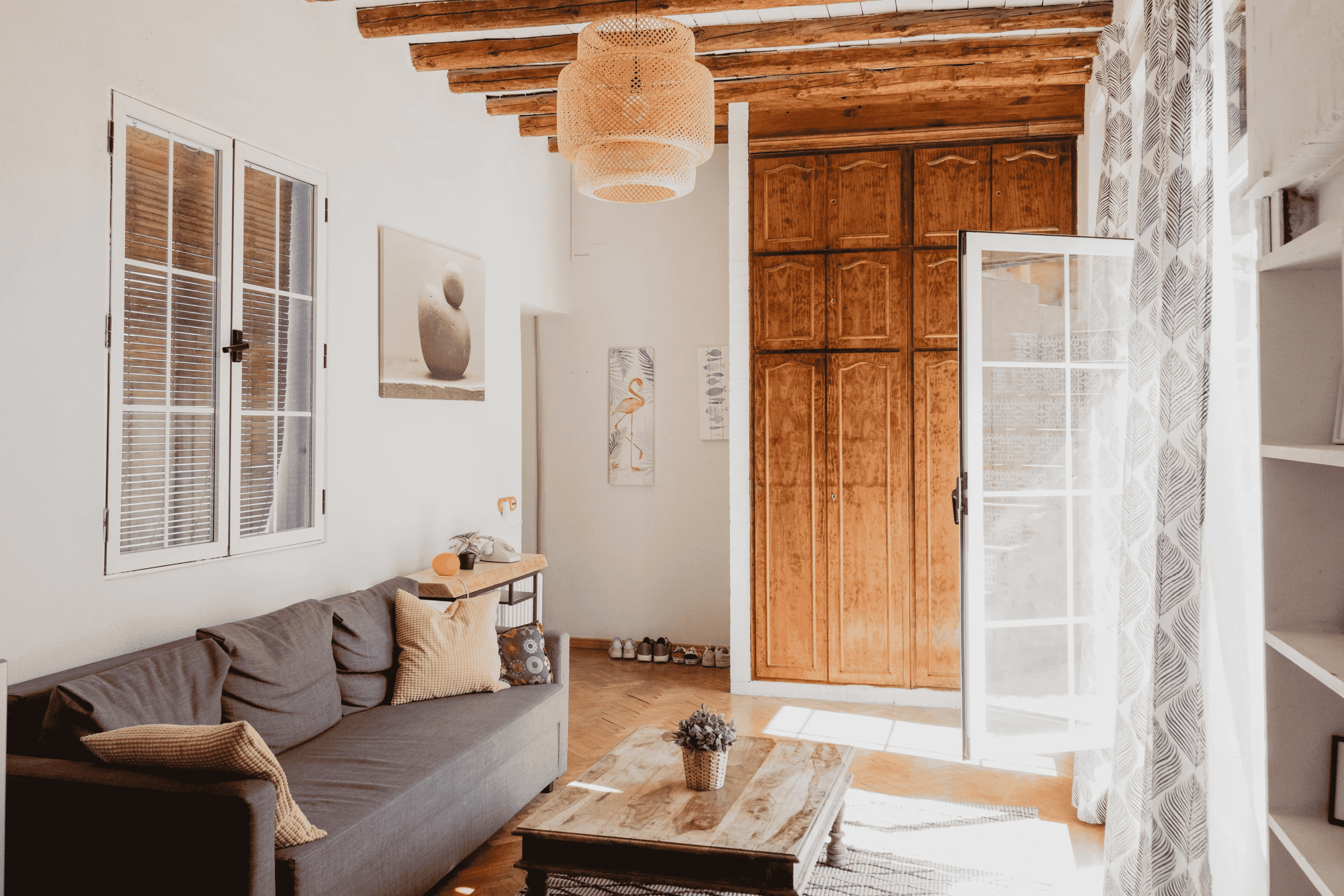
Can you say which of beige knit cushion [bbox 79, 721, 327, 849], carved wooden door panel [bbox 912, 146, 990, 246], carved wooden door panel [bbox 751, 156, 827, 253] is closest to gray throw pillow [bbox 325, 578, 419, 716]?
beige knit cushion [bbox 79, 721, 327, 849]

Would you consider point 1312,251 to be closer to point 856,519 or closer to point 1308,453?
point 1308,453

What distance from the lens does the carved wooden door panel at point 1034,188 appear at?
5.00 m

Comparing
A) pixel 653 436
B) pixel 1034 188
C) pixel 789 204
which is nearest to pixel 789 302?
pixel 789 204

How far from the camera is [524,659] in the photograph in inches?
150

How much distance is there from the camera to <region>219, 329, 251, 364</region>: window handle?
10.8 ft

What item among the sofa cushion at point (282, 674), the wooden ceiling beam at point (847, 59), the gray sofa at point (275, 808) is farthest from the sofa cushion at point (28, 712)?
the wooden ceiling beam at point (847, 59)

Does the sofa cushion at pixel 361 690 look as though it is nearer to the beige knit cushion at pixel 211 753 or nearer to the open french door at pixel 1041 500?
the beige knit cushion at pixel 211 753

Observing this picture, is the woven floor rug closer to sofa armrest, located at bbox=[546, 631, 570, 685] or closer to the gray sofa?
the gray sofa

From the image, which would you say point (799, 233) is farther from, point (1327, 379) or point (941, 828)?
point (1327, 379)

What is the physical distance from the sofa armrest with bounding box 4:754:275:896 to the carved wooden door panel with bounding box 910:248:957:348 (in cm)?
395

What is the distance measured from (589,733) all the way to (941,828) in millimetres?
1816

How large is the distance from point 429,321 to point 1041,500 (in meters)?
2.86

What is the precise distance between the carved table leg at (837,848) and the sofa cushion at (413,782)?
1.11 m

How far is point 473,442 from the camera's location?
5094mm
